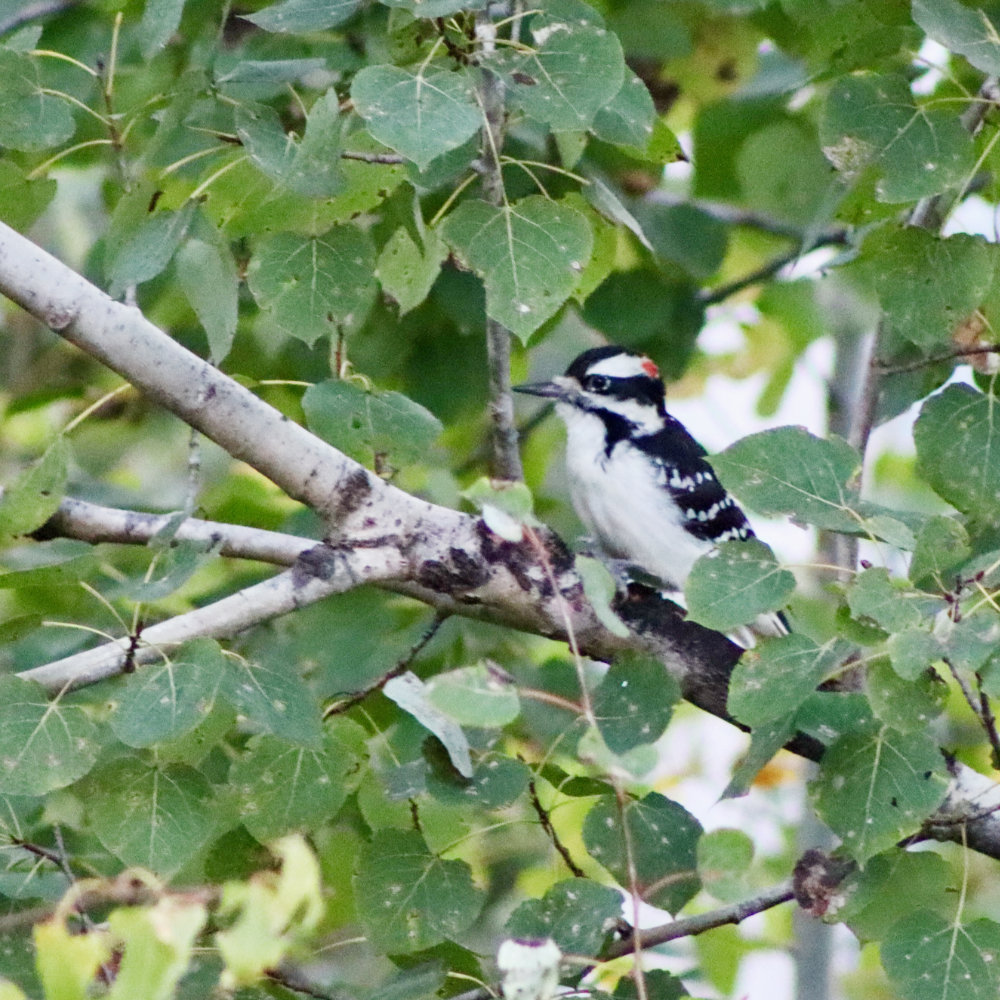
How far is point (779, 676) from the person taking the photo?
8.12ft

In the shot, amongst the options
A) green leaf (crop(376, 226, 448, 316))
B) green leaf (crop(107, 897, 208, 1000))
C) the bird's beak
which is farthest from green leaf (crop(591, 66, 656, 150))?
green leaf (crop(107, 897, 208, 1000))

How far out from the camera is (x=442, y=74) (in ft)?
8.63

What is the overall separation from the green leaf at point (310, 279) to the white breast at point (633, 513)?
5.61 ft

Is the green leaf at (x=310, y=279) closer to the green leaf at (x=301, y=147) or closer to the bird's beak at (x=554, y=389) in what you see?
the green leaf at (x=301, y=147)

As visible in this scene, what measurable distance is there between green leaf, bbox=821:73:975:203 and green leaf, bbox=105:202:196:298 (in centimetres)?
130

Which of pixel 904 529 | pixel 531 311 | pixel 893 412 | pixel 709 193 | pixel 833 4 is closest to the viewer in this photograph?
pixel 904 529

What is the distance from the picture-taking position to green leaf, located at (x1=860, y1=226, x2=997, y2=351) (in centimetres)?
306

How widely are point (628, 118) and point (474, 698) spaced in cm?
150

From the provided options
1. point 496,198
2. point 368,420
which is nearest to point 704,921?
point 368,420

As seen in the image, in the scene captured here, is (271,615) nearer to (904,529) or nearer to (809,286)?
(904,529)

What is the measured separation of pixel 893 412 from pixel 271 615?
172cm

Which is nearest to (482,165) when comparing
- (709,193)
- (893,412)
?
(893,412)

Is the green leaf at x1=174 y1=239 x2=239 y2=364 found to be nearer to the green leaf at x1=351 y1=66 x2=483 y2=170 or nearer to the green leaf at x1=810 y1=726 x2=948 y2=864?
the green leaf at x1=351 y1=66 x2=483 y2=170

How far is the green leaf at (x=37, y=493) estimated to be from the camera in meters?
2.76
